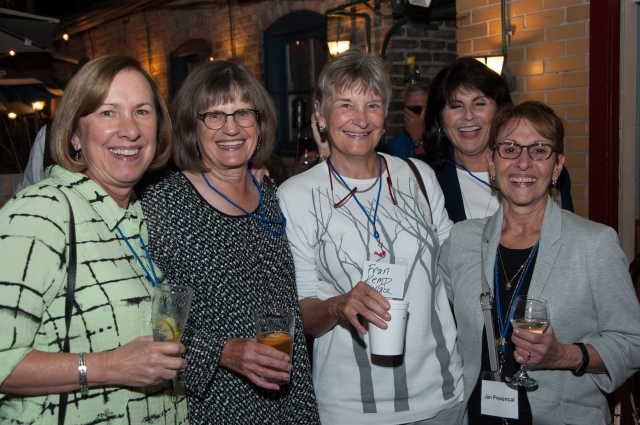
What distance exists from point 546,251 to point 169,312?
4.28ft

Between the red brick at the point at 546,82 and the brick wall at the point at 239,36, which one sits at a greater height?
the brick wall at the point at 239,36

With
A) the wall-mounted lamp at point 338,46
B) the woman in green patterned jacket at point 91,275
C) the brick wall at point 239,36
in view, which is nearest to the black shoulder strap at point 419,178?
the woman in green patterned jacket at point 91,275

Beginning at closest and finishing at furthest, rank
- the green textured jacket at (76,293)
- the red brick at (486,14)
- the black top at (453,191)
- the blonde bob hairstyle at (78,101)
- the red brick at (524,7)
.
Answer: the green textured jacket at (76,293), the blonde bob hairstyle at (78,101), the black top at (453,191), the red brick at (524,7), the red brick at (486,14)

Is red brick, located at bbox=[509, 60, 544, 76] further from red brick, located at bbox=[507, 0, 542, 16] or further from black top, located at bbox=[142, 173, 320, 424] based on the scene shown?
black top, located at bbox=[142, 173, 320, 424]

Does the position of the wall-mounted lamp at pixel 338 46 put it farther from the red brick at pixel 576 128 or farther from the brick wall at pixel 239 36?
the red brick at pixel 576 128

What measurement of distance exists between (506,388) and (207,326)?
1.05m

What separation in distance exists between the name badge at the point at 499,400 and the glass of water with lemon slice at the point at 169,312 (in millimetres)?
1136

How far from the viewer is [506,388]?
6.76 feet

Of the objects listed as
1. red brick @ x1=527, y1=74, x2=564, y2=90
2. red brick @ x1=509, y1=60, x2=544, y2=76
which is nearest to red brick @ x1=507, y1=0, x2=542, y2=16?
red brick @ x1=509, y1=60, x2=544, y2=76

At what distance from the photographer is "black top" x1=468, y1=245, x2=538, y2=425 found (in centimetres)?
207

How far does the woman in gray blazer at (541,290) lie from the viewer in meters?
1.95

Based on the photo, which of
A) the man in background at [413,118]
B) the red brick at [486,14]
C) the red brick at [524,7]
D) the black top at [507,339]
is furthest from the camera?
the man in background at [413,118]

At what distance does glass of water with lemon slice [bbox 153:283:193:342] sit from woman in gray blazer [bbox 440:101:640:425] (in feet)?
3.36

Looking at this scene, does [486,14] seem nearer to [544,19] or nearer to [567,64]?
[544,19]
